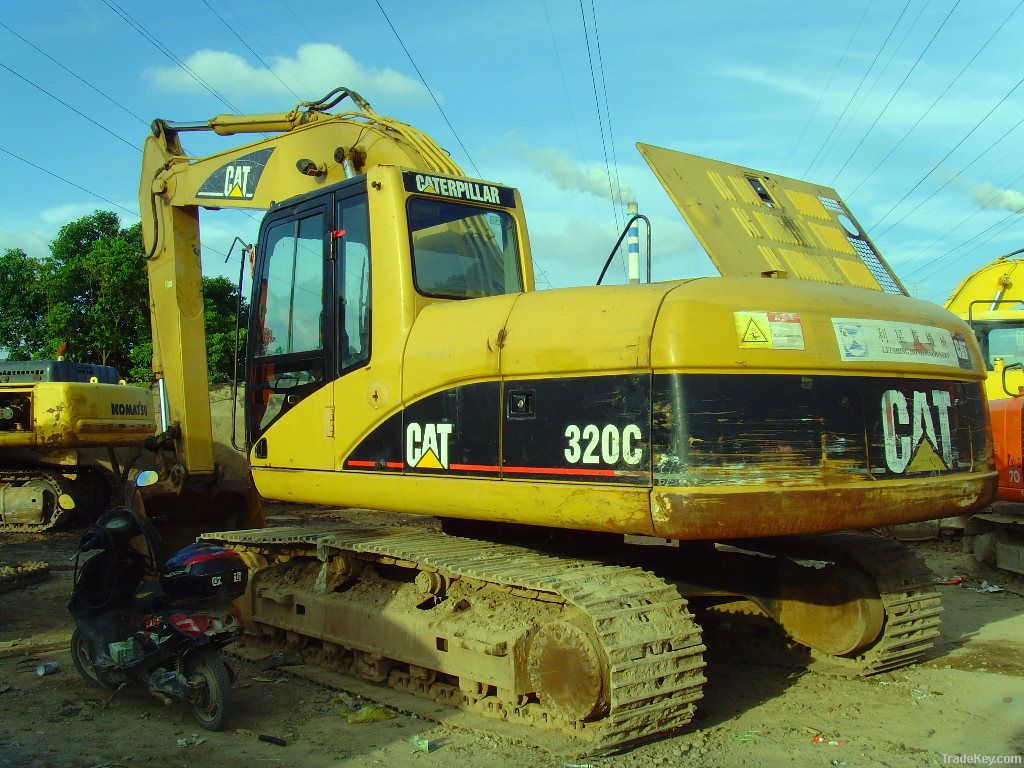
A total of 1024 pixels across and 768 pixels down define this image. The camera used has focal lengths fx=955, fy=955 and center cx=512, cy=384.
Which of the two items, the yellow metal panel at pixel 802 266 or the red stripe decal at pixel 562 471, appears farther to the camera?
the yellow metal panel at pixel 802 266

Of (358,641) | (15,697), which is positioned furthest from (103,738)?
(358,641)

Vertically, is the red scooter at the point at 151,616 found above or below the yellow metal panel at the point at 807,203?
below

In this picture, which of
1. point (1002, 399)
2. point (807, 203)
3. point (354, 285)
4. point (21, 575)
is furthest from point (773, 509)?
point (21, 575)

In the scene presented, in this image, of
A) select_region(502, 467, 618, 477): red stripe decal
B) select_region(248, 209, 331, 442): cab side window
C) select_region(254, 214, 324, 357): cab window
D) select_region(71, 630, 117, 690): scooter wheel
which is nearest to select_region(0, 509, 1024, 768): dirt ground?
select_region(71, 630, 117, 690): scooter wheel

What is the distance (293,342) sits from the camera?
6.10 meters

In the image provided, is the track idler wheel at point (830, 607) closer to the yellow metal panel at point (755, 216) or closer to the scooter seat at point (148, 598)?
the yellow metal panel at point (755, 216)

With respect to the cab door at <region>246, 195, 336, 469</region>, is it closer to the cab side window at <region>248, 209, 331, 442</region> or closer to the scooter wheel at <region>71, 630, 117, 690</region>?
the cab side window at <region>248, 209, 331, 442</region>

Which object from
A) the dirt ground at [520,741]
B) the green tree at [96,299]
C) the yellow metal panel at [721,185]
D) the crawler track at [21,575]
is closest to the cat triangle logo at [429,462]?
the dirt ground at [520,741]

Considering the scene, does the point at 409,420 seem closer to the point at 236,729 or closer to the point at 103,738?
the point at 236,729

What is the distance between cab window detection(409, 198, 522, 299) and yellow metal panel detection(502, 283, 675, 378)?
2.86 feet

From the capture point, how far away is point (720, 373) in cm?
420

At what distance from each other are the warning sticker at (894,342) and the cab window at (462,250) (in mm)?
2282

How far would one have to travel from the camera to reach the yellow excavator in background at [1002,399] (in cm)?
869

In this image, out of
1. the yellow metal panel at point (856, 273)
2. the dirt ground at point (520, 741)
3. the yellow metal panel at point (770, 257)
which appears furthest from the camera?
the yellow metal panel at point (856, 273)
